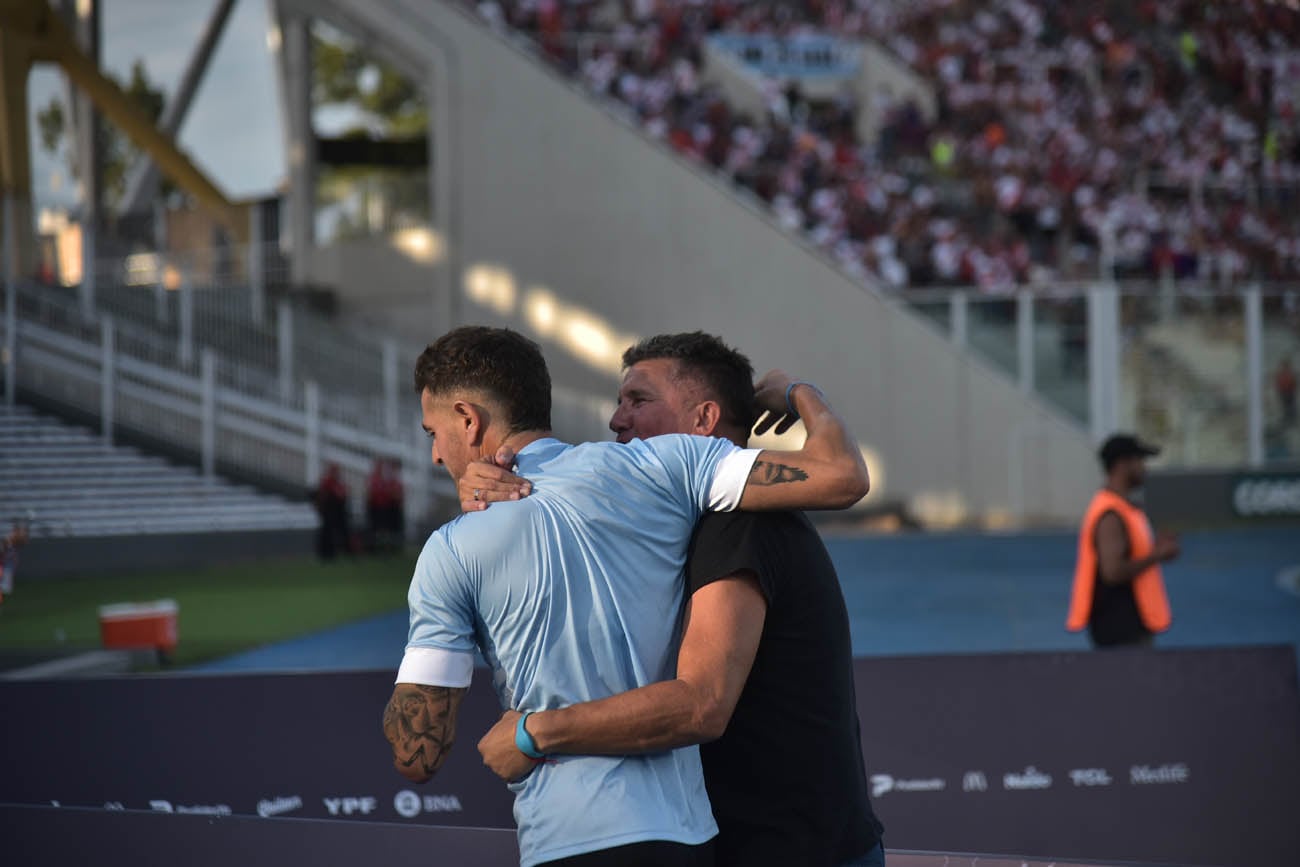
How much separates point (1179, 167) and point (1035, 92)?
373 cm

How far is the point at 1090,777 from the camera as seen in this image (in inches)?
227

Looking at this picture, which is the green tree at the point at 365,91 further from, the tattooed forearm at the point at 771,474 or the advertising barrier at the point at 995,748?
the tattooed forearm at the point at 771,474

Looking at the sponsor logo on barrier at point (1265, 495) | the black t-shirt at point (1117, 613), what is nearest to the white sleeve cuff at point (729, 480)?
the black t-shirt at point (1117, 613)

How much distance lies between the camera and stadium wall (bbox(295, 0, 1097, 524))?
1192 inches

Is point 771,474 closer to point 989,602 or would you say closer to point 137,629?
point 137,629

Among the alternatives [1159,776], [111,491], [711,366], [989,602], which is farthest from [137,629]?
[111,491]

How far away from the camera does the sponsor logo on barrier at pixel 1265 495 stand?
94.6 ft

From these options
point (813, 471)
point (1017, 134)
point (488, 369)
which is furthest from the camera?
point (1017, 134)

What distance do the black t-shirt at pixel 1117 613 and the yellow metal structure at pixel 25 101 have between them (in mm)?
28960

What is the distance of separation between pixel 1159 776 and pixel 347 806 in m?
2.95

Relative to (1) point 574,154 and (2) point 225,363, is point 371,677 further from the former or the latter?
(1) point 574,154

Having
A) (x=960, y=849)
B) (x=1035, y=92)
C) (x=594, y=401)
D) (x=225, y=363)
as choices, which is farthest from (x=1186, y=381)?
(x=960, y=849)

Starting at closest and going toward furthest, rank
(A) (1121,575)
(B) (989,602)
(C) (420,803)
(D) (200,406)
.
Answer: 1. (C) (420,803)
2. (A) (1121,575)
3. (B) (989,602)
4. (D) (200,406)

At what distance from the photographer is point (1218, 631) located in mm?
14523
